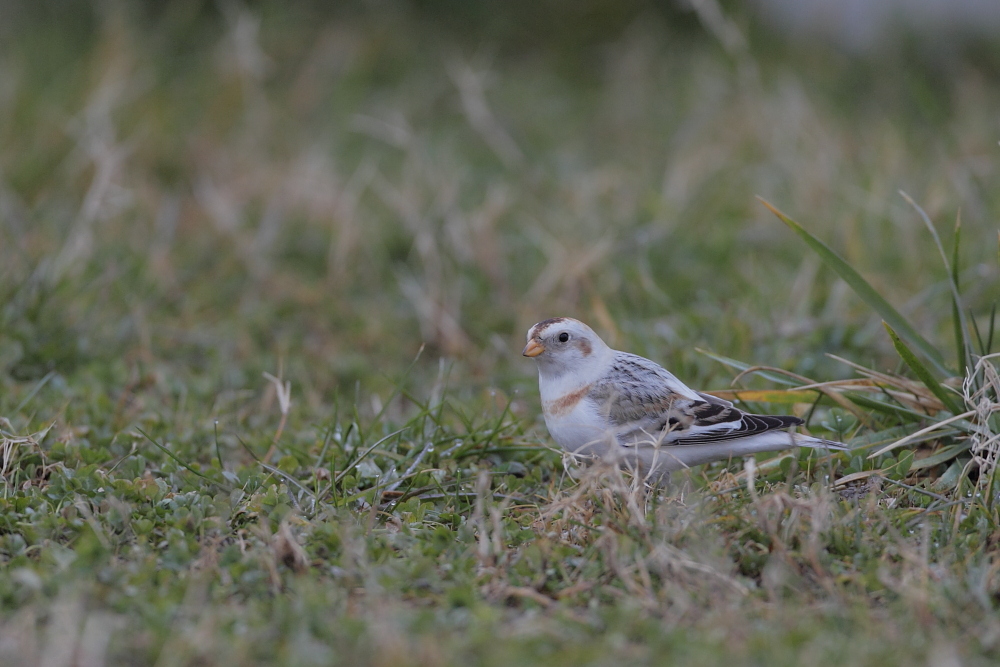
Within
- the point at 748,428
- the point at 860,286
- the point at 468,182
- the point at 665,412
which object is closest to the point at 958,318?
the point at 860,286

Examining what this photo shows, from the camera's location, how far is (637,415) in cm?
349

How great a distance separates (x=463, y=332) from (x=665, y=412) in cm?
188

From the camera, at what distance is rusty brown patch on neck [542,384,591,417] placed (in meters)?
3.47

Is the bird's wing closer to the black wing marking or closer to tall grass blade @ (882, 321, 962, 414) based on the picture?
the black wing marking

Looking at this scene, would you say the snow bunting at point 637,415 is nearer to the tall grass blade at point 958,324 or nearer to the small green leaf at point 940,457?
the small green leaf at point 940,457

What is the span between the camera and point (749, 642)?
2379mm

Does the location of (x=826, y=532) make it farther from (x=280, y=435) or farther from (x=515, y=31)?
A: (x=515, y=31)

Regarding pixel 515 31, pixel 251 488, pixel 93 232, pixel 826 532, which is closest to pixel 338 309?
pixel 93 232

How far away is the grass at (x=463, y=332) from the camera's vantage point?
263 centimetres

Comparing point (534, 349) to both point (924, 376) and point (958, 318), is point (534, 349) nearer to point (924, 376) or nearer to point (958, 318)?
point (924, 376)

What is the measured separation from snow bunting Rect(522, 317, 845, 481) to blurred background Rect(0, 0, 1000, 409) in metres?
0.79

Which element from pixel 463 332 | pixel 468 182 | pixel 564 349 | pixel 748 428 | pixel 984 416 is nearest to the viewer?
pixel 984 416

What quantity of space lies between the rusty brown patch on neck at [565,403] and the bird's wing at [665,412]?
1.4 inches

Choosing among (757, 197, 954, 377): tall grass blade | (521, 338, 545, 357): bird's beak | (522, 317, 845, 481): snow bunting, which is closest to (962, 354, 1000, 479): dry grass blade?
(757, 197, 954, 377): tall grass blade
